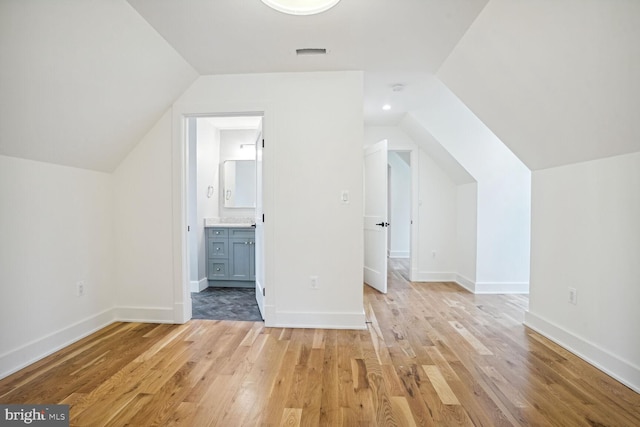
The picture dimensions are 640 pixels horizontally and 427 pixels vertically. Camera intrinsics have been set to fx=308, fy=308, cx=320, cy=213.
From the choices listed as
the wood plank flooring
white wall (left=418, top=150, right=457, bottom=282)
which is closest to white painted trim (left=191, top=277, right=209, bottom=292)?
the wood plank flooring

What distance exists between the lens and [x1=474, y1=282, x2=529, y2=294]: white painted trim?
408 cm

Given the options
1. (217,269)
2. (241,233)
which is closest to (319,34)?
(241,233)

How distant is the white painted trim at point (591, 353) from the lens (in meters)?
1.91

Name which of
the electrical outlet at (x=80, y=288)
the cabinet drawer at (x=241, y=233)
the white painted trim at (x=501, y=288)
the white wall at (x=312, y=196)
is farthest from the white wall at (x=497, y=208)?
the electrical outlet at (x=80, y=288)

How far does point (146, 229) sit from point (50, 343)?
3.73 feet

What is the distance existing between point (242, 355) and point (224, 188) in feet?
10.4

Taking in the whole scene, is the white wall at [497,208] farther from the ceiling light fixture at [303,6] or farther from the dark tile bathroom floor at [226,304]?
the dark tile bathroom floor at [226,304]

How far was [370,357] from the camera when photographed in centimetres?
231

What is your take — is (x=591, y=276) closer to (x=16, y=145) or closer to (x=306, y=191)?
(x=306, y=191)

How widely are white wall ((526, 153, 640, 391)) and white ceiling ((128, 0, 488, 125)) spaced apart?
1.47 m

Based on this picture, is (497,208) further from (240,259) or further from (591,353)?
(240,259)

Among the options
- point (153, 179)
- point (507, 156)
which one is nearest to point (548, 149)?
point (507, 156)

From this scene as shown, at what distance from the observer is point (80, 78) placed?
2.08 m

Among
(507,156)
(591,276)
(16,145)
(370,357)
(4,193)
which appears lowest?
(370,357)
